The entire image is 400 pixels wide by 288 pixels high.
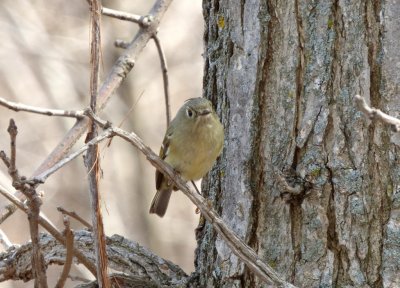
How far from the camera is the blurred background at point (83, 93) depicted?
9.82 metres

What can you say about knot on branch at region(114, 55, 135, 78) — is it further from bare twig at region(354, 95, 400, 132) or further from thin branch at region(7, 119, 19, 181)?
bare twig at region(354, 95, 400, 132)

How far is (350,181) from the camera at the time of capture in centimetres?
276

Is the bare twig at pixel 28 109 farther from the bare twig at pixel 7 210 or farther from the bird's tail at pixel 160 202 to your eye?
the bird's tail at pixel 160 202

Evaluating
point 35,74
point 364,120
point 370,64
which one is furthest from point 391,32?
point 35,74

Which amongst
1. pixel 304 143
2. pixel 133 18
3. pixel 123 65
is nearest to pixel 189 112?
pixel 123 65

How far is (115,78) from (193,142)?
0.50 metres

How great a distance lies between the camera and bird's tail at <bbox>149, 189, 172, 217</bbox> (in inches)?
165

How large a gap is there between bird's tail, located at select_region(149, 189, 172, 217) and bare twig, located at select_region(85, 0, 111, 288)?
1.85 meters

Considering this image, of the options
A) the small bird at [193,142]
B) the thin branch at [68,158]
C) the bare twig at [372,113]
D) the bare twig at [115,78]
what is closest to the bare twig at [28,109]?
the bare twig at [115,78]

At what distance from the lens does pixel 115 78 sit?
11.6 ft

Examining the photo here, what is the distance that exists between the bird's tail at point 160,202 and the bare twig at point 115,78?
86 centimetres

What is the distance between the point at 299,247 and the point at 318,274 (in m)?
0.12

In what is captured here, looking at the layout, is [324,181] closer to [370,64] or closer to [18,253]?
[370,64]

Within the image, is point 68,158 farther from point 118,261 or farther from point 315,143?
point 118,261
